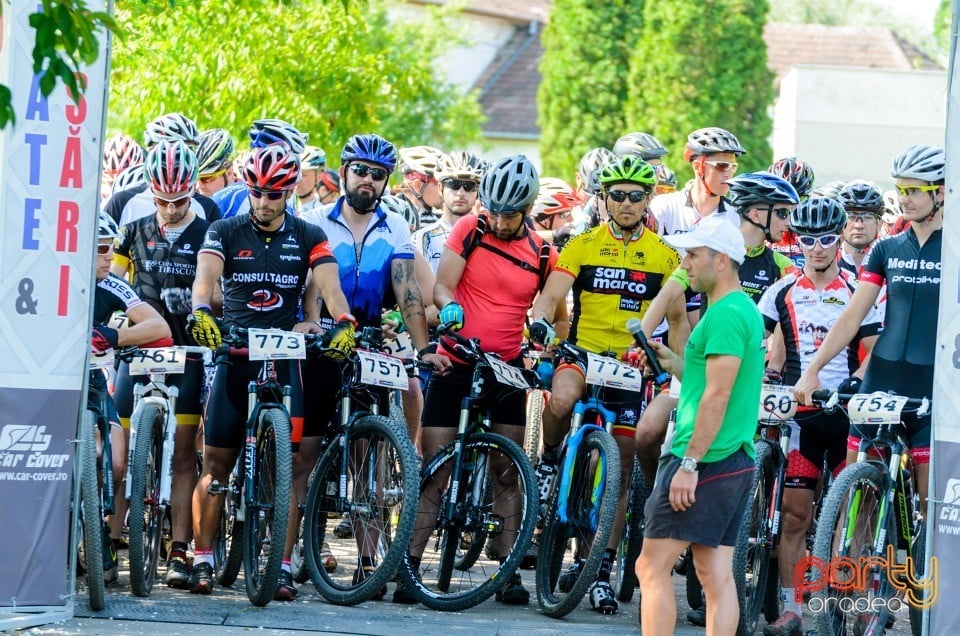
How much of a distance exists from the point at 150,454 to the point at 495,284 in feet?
6.88

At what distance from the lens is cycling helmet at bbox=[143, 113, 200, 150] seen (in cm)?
1105

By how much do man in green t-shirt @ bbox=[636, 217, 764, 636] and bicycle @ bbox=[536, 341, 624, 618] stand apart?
126 cm

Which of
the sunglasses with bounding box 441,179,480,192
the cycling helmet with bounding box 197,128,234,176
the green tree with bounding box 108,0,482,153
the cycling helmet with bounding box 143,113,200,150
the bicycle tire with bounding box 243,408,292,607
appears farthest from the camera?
the green tree with bounding box 108,0,482,153

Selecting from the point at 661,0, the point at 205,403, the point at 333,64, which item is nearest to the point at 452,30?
the point at 661,0

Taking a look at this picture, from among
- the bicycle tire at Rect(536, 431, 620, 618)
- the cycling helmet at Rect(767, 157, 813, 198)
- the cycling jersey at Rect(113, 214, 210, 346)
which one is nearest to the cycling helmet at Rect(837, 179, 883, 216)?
the cycling helmet at Rect(767, 157, 813, 198)

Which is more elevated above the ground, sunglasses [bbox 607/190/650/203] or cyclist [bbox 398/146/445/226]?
cyclist [bbox 398/146/445/226]

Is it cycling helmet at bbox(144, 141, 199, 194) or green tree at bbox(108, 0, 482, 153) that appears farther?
green tree at bbox(108, 0, 482, 153)

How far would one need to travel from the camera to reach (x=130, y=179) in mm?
10648

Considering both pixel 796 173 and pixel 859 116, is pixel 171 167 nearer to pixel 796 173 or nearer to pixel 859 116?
pixel 796 173

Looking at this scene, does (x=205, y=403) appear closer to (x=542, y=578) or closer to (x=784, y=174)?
(x=542, y=578)

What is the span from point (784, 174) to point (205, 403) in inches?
197

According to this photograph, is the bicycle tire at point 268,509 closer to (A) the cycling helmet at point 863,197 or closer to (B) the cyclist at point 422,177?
(A) the cycling helmet at point 863,197

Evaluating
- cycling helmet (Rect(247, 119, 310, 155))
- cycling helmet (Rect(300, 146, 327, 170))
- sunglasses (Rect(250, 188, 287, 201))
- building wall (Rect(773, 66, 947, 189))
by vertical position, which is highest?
building wall (Rect(773, 66, 947, 189))

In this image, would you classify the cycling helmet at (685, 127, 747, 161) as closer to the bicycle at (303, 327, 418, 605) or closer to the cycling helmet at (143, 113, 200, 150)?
the bicycle at (303, 327, 418, 605)
